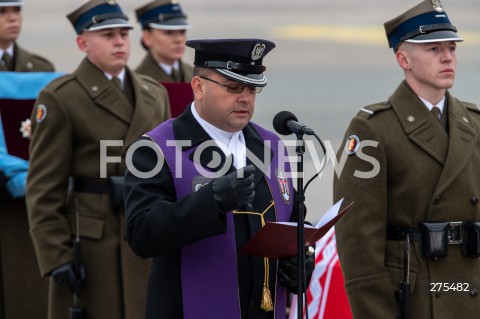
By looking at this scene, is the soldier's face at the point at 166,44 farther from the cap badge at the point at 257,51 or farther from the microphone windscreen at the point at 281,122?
the microphone windscreen at the point at 281,122

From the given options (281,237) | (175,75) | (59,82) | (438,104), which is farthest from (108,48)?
(281,237)

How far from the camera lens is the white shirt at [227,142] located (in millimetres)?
4195

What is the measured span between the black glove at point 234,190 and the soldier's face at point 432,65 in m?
1.26

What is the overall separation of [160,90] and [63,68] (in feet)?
10.5

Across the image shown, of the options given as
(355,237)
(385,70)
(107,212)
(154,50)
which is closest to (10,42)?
(154,50)

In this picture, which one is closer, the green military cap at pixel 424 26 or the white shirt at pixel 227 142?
the white shirt at pixel 227 142

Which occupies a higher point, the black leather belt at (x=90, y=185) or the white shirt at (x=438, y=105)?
the white shirt at (x=438, y=105)

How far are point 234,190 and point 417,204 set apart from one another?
114 cm

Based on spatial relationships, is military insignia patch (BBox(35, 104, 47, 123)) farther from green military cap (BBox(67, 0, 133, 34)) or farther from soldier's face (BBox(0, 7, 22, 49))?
soldier's face (BBox(0, 7, 22, 49))

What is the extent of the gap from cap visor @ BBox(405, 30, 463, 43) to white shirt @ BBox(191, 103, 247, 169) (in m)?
0.99

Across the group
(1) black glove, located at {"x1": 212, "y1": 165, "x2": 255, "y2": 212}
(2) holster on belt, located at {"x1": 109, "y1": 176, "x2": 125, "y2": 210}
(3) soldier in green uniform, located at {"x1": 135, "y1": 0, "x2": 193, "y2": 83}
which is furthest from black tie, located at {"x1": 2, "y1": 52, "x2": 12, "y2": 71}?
(1) black glove, located at {"x1": 212, "y1": 165, "x2": 255, "y2": 212}

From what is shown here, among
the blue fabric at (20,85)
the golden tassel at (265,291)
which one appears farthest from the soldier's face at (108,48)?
the golden tassel at (265,291)

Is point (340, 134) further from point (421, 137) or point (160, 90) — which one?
point (421, 137)

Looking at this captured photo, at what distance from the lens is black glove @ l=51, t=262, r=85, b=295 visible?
229 inches
